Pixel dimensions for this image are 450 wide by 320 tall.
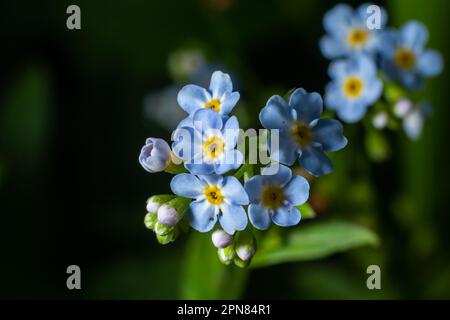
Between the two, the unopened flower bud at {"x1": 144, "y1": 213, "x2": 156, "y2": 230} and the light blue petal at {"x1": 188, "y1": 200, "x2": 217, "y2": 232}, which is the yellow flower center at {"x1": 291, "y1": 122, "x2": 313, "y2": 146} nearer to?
the light blue petal at {"x1": 188, "y1": 200, "x2": 217, "y2": 232}

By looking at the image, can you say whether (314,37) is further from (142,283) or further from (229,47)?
(142,283)

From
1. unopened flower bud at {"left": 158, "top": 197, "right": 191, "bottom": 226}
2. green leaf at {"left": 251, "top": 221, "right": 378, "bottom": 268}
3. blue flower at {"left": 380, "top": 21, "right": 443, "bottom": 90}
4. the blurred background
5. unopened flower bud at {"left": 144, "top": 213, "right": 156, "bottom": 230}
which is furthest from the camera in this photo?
the blurred background

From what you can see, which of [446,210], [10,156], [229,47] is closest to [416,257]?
[446,210]

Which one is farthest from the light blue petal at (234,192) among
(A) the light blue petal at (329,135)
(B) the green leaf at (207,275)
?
(B) the green leaf at (207,275)

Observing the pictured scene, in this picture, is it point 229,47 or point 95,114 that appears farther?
point 95,114

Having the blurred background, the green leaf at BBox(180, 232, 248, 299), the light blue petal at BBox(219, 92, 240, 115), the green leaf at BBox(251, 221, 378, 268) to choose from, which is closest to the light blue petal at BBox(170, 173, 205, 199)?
the light blue petal at BBox(219, 92, 240, 115)

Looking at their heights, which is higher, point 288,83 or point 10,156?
point 288,83
